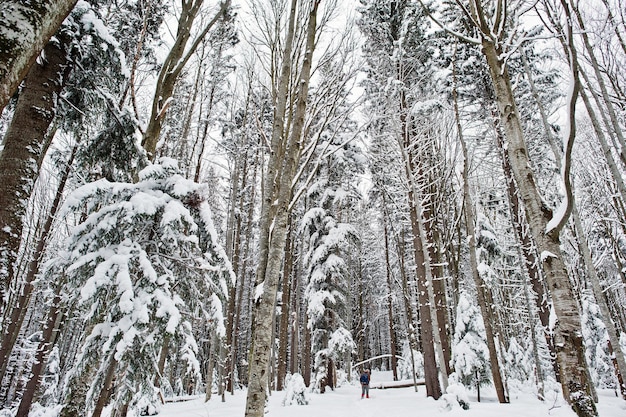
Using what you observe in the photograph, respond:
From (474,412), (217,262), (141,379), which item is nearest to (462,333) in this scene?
(474,412)

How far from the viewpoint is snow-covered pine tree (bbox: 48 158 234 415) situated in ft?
12.5

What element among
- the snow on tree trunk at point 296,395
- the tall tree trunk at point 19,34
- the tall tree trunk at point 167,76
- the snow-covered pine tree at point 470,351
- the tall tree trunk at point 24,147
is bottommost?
the snow on tree trunk at point 296,395

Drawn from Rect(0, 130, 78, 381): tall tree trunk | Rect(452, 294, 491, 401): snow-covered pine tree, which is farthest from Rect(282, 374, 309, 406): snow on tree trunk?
Rect(0, 130, 78, 381): tall tree trunk

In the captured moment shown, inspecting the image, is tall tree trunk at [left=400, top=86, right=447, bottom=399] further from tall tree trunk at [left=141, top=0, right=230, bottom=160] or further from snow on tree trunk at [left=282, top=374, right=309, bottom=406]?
tall tree trunk at [left=141, top=0, right=230, bottom=160]

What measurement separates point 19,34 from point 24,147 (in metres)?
3.85

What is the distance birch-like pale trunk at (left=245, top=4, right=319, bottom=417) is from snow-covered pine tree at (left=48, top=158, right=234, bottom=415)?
1259 millimetres

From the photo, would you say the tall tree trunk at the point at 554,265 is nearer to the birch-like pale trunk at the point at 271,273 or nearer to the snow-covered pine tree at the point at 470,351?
the birch-like pale trunk at the point at 271,273

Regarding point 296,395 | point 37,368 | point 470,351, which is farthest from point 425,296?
point 37,368

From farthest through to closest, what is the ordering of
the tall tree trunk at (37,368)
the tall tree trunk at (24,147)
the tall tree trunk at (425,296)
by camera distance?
the tall tree trunk at (425,296) < the tall tree trunk at (37,368) < the tall tree trunk at (24,147)

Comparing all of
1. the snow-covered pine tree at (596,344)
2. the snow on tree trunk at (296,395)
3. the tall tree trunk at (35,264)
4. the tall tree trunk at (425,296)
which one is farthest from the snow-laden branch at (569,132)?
the snow-covered pine tree at (596,344)

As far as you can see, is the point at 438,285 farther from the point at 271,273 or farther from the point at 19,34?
the point at 19,34

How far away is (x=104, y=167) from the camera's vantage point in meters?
5.84

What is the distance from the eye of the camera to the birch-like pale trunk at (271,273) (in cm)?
299

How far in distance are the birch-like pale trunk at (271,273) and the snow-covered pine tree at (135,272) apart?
1.26 meters
